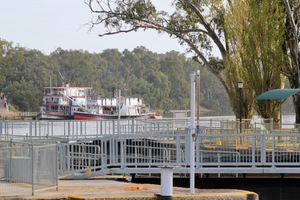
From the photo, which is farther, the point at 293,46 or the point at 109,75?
the point at 109,75

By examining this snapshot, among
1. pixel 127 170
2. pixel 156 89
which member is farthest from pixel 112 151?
pixel 156 89

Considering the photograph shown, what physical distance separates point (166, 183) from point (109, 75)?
15161 centimetres

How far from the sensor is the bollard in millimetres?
19156

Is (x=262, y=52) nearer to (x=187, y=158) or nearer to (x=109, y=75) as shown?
(x=187, y=158)

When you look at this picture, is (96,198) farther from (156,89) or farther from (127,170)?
(156,89)

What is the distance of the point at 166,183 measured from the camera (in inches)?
759

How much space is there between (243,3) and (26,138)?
2812cm

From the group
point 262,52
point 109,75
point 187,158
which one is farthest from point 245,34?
point 109,75

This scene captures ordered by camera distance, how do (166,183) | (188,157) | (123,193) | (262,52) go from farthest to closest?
(262,52) < (188,157) < (123,193) < (166,183)

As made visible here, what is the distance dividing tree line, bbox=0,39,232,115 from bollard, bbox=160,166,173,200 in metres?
126

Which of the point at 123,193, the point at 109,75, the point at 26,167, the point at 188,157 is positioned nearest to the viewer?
the point at 123,193

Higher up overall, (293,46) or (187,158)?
(293,46)

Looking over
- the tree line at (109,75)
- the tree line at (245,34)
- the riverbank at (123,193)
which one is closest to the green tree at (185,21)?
the tree line at (245,34)

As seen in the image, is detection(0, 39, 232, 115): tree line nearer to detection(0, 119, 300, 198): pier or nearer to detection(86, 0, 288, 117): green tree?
detection(86, 0, 288, 117): green tree
